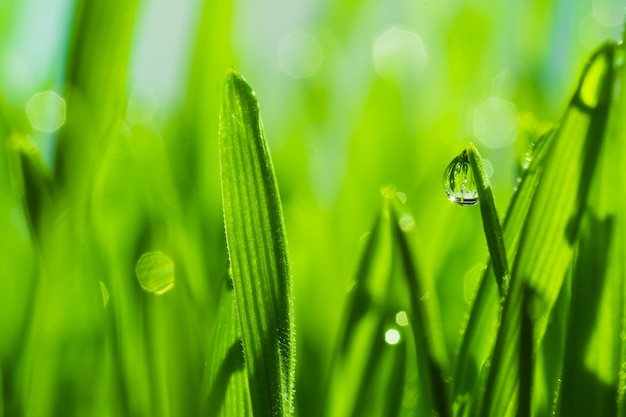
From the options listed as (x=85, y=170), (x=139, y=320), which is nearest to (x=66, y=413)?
(x=139, y=320)

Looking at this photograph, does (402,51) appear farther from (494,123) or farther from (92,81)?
(92,81)

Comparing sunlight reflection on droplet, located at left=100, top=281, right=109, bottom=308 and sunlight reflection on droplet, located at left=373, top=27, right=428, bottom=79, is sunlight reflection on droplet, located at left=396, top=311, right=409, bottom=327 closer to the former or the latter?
sunlight reflection on droplet, located at left=100, top=281, right=109, bottom=308

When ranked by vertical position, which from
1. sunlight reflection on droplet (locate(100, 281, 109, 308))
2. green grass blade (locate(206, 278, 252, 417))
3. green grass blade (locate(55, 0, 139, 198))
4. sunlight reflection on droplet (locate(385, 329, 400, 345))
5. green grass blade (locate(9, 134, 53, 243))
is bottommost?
green grass blade (locate(206, 278, 252, 417))

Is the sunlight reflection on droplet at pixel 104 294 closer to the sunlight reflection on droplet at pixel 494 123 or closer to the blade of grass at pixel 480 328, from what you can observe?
the blade of grass at pixel 480 328

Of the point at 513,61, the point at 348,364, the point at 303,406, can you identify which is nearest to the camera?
the point at 348,364

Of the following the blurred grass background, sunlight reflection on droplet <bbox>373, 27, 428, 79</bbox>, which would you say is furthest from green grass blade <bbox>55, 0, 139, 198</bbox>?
sunlight reflection on droplet <bbox>373, 27, 428, 79</bbox>

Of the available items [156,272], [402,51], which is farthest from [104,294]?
[402,51]

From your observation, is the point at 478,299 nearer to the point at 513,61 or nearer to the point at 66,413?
the point at 66,413
